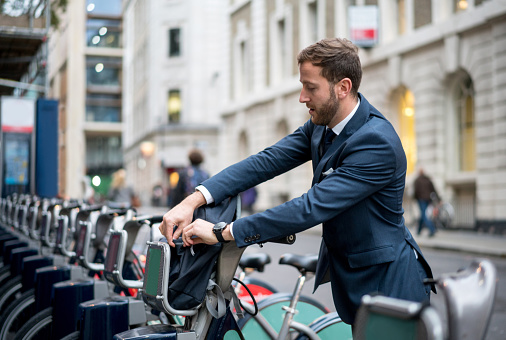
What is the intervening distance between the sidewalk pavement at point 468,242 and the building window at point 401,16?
22.8 ft

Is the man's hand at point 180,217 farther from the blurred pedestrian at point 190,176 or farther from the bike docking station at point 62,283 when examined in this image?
the blurred pedestrian at point 190,176

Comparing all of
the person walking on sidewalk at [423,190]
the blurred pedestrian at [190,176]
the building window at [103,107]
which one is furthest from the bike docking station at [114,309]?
the building window at [103,107]

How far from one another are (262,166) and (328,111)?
42 centimetres

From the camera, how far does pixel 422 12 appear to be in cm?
2102

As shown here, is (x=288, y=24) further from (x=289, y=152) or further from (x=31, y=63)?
(x=289, y=152)

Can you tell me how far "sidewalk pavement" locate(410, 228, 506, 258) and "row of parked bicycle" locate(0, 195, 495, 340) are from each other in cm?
940

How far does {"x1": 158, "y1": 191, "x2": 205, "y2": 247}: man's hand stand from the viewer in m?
2.54

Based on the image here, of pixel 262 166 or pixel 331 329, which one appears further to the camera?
pixel 331 329

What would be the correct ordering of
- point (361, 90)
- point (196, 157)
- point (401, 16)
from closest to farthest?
point (196, 157) → point (401, 16) → point (361, 90)

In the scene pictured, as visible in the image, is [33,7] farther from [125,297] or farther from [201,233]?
[201,233]

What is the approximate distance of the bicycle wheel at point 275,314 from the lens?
146 inches

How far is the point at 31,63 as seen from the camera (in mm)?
18422

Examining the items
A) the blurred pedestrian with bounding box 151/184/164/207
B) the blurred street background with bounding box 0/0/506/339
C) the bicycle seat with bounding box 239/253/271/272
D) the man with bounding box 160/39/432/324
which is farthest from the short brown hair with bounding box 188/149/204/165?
the blurred pedestrian with bounding box 151/184/164/207

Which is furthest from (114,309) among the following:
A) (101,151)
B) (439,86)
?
(101,151)
